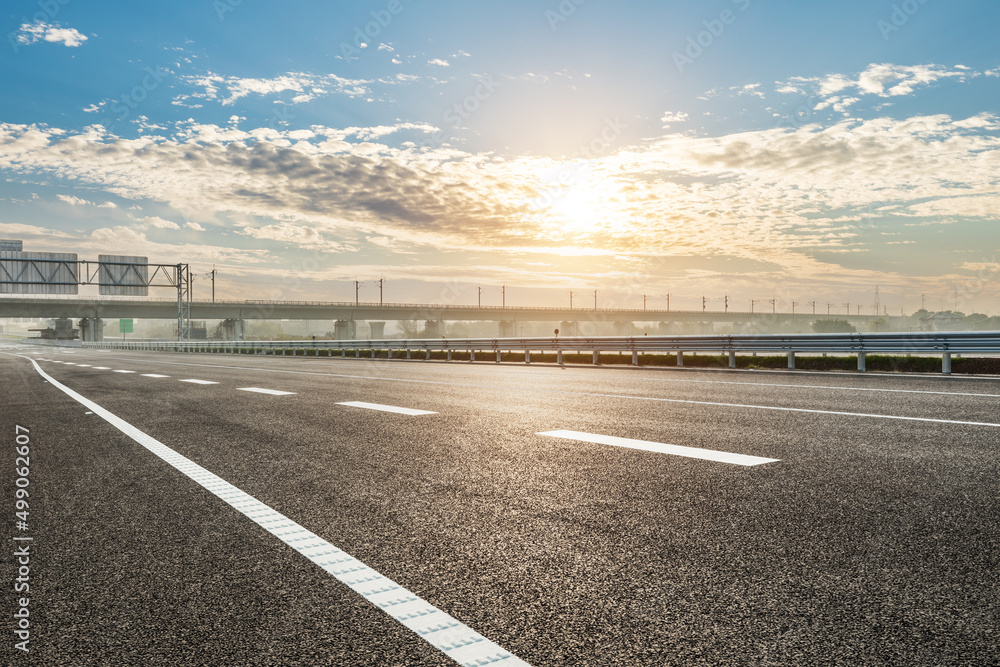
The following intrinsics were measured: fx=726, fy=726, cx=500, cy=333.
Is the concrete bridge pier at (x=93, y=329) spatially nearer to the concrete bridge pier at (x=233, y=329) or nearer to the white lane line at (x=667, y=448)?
the concrete bridge pier at (x=233, y=329)

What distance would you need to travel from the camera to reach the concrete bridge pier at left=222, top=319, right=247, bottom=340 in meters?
108

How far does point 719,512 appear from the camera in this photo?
4.43 m

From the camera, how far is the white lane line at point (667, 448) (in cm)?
613

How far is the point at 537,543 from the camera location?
3.88 meters

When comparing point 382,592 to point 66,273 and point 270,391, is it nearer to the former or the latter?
point 270,391

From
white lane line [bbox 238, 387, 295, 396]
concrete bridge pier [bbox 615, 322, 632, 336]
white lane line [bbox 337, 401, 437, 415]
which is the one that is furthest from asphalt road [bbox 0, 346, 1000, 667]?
concrete bridge pier [bbox 615, 322, 632, 336]

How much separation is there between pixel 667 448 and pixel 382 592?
422cm

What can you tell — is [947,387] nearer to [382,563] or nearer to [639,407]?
[639,407]

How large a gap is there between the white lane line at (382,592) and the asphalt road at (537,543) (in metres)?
0.04

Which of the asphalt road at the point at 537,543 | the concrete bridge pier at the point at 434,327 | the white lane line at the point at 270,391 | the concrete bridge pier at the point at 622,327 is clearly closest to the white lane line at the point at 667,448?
the asphalt road at the point at 537,543

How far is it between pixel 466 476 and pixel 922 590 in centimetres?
335

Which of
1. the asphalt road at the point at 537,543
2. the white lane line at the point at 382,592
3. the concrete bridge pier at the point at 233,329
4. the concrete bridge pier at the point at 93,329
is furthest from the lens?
the concrete bridge pier at the point at 233,329

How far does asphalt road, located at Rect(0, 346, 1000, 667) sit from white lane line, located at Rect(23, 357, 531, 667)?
0.04 metres

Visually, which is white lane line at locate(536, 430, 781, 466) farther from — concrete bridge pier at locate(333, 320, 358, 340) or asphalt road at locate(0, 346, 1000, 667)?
concrete bridge pier at locate(333, 320, 358, 340)
